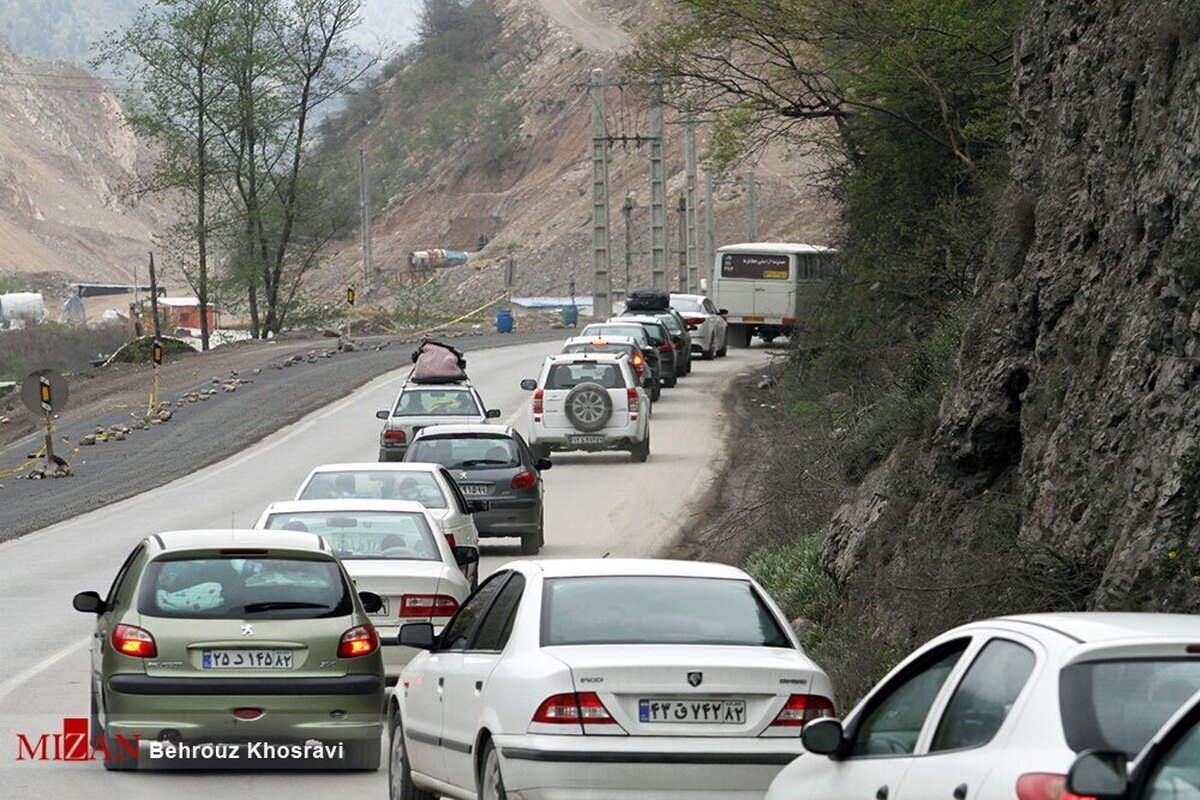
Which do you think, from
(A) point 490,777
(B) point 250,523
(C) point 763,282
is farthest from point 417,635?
(C) point 763,282

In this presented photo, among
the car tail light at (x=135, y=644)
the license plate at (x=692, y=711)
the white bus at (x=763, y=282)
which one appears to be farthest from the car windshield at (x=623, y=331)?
the license plate at (x=692, y=711)

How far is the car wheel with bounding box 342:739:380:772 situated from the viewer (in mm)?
12047

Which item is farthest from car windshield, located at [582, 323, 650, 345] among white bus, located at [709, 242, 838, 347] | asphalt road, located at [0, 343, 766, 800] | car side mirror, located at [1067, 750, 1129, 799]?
car side mirror, located at [1067, 750, 1129, 799]

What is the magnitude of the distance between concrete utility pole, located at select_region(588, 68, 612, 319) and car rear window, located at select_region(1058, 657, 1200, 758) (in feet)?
183

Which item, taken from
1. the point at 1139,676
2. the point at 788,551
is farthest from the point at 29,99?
the point at 1139,676

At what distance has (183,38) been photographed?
7806 centimetres

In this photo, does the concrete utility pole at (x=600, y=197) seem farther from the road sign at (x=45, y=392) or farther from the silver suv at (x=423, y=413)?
the silver suv at (x=423, y=413)

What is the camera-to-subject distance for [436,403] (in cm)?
3269

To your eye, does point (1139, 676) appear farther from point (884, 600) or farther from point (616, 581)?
point (884, 600)

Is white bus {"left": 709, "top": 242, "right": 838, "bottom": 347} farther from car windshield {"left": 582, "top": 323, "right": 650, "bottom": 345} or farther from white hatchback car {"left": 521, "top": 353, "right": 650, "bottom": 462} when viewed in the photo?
white hatchback car {"left": 521, "top": 353, "right": 650, "bottom": 462}

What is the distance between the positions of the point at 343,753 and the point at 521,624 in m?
3.26

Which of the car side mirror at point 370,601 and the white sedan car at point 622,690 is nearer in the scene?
the white sedan car at point 622,690

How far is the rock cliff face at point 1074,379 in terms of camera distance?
38.6ft

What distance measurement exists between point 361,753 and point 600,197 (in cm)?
5347
